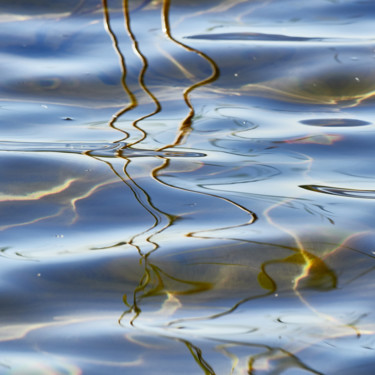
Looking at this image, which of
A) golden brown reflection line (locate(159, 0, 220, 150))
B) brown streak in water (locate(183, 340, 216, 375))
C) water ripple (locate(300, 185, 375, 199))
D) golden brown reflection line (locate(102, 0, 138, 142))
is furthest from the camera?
golden brown reflection line (locate(102, 0, 138, 142))

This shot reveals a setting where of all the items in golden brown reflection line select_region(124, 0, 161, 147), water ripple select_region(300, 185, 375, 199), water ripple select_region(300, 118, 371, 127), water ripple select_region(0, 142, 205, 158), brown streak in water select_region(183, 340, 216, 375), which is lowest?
brown streak in water select_region(183, 340, 216, 375)

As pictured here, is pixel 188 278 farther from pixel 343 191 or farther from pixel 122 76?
pixel 122 76

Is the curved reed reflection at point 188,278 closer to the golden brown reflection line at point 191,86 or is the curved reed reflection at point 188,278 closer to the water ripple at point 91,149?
the water ripple at point 91,149

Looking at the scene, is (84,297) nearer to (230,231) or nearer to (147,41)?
(230,231)

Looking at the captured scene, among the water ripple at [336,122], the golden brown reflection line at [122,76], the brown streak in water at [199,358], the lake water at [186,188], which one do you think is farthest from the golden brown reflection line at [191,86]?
the brown streak in water at [199,358]

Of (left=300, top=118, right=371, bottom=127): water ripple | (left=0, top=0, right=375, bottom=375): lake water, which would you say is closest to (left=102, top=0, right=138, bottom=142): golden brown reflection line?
(left=0, top=0, right=375, bottom=375): lake water

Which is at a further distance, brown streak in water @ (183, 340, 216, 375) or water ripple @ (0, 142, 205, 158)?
water ripple @ (0, 142, 205, 158)

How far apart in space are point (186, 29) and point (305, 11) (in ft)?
1.61

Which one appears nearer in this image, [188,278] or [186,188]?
[188,278]

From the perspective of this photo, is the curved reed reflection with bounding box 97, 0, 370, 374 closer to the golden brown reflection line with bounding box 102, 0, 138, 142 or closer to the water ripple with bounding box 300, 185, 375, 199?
the water ripple with bounding box 300, 185, 375, 199

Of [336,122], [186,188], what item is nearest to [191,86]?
[336,122]

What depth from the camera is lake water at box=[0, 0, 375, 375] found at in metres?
1.26

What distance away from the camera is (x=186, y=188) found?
181 centimetres

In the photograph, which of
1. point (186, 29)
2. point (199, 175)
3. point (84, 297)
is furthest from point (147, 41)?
point (84, 297)
